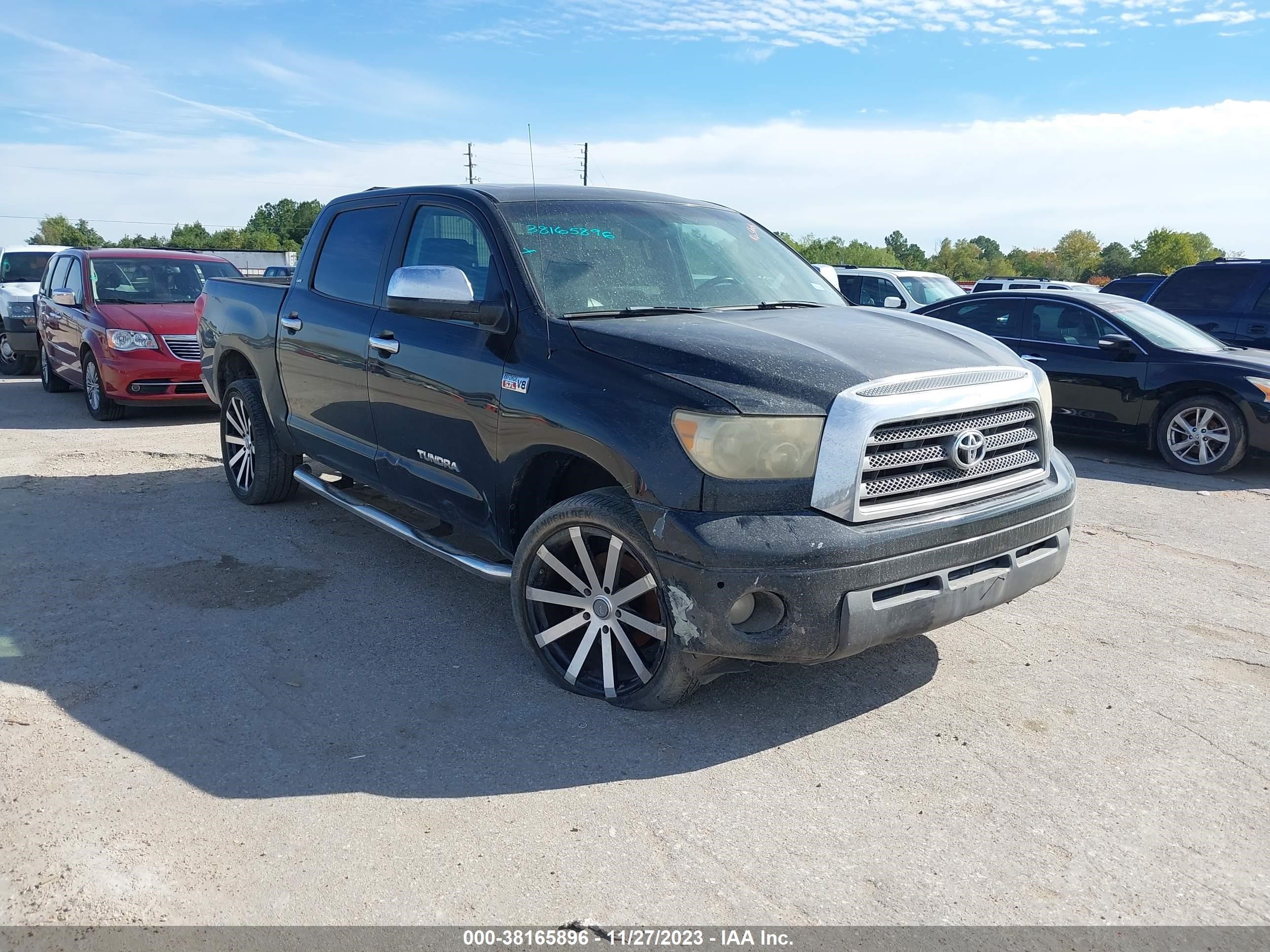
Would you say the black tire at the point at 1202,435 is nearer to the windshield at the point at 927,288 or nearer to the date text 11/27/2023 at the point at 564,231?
the date text 11/27/2023 at the point at 564,231

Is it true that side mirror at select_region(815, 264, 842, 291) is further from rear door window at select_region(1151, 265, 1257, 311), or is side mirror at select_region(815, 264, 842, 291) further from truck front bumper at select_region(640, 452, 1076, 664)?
rear door window at select_region(1151, 265, 1257, 311)

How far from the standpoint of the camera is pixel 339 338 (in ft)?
17.4

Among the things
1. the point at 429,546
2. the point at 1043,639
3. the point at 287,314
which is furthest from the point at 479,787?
the point at 287,314

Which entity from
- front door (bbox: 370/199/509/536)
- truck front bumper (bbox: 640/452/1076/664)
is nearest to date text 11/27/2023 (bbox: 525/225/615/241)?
front door (bbox: 370/199/509/536)

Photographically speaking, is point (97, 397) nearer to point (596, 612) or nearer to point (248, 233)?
point (596, 612)

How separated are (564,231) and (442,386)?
880 millimetres

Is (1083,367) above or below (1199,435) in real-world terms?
above

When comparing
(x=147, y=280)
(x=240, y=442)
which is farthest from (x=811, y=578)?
(x=147, y=280)

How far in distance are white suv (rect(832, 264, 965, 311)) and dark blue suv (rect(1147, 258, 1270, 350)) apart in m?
4.28

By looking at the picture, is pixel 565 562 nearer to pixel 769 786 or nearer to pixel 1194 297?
pixel 769 786

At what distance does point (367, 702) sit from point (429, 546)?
2.96 feet

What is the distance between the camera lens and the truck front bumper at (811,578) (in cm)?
325

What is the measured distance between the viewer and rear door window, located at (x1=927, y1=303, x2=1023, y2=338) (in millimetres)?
10195

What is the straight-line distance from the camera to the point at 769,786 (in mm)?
3309
